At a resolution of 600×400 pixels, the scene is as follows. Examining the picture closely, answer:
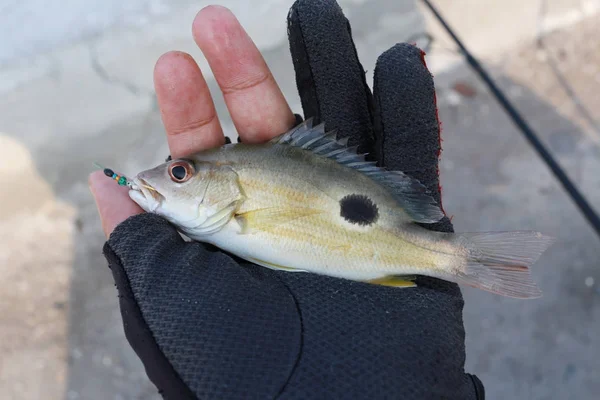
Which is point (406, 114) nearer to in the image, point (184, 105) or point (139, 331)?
point (184, 105)

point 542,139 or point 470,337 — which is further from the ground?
point 542,139

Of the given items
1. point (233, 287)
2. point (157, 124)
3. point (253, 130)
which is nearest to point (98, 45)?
point (157, 124)

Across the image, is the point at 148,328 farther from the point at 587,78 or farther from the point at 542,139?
the point at 587,78

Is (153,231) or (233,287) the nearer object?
(233,287)

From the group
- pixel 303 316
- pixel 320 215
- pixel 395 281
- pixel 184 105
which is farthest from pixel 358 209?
pixel 184 105

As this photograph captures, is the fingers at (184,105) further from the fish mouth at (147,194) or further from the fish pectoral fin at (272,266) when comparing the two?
the fish pectoral fin at (272,266)

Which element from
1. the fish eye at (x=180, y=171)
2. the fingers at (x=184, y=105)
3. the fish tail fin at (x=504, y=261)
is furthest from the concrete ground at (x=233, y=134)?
the fish eye at (x=180, y=171)

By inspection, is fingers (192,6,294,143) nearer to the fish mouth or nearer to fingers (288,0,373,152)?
fingers (288,0,373,152)
